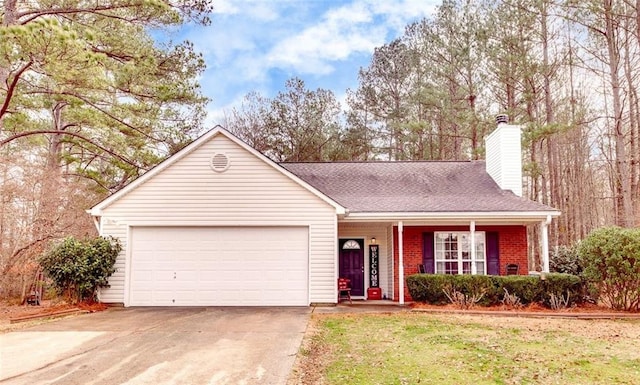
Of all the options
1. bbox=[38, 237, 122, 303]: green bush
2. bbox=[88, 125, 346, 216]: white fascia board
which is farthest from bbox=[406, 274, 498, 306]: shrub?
bbox=[38, 237, 122, 303]: green bush

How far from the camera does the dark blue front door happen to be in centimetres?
1410

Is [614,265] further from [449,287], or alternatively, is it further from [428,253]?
[428,253]

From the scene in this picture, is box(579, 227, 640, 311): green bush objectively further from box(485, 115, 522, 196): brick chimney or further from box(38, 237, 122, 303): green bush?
box(38, 237, 122, 303): green bush

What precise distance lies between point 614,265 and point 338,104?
61.2ft

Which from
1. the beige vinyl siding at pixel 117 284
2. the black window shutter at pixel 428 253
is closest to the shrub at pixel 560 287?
the black window shutter at pixel 428 253

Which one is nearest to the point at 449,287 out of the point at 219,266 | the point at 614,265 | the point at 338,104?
the point at 614,265

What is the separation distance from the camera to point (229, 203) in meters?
12.4

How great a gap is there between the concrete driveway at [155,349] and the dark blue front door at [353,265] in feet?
13.2

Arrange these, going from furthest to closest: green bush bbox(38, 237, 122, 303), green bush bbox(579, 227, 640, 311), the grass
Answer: green bush bbox(38, 237, 122, 303) < green bush bbox(579, 227, 640, 311) < the grass

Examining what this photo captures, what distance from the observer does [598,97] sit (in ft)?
71.8

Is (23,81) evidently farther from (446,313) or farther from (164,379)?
(446,313)

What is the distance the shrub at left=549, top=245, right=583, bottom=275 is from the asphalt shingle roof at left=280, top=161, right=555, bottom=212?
2.34 metres

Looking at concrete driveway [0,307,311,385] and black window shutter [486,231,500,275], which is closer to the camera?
concrete driveway [0,307,311,385]

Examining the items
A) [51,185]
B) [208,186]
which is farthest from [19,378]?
[51,185]
